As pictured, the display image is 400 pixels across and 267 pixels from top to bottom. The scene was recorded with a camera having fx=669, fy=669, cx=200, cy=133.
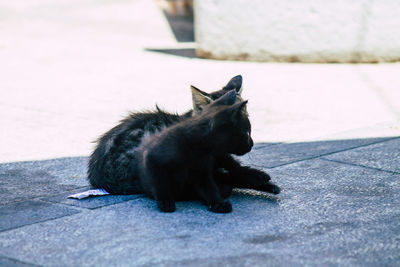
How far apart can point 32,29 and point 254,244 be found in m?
10.6

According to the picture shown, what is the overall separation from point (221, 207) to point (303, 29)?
634 centimetres

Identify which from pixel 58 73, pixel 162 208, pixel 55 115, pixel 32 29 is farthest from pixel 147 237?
pixel 32 29

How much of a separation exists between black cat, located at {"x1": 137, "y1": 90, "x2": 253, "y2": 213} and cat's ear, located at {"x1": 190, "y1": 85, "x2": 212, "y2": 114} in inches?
9.7

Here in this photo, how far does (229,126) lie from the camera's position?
412 cm

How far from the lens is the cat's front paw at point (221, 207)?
420 centimetres

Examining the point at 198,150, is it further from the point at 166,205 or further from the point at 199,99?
the point at 199,99

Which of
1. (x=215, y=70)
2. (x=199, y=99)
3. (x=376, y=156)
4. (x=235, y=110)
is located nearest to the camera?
(x=235, y=110)

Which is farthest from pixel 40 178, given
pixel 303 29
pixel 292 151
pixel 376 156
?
pixel 303 29

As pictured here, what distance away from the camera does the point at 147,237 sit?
149 inches

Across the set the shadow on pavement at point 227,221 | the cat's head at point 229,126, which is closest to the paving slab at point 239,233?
the shadow on pavement at point 227,221

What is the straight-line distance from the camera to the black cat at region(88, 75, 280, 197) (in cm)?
453

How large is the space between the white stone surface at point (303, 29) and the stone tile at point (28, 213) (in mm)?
6239

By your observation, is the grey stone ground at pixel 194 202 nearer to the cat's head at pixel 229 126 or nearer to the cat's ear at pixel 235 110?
the cat's head at pixel 229 126

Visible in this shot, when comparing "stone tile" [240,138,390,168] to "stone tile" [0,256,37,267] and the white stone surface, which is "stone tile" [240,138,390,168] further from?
the white stone surface
